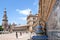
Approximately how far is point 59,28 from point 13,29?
75.7 m

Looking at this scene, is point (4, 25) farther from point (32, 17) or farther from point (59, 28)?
point (59, 28)

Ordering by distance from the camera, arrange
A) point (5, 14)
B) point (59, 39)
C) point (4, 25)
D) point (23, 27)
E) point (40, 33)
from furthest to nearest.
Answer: point (5, 14) → point (4, 25) → point (23, 27) → point (40, 33) → point (59, 39)

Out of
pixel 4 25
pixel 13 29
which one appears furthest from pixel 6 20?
pixel 13 29

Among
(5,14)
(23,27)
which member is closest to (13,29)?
(23,27)

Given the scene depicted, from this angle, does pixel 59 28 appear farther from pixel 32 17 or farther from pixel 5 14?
pixel 5 14

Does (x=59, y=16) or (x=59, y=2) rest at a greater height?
(x=59, y=2)

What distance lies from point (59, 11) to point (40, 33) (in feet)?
10.8

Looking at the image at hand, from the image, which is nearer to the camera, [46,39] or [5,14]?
[46,39]

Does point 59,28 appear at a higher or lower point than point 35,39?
higher

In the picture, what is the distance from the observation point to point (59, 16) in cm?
243

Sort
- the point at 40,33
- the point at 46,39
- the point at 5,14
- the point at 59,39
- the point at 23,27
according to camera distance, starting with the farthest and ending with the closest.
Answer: the point at 5,14 → the point at 23,27 → the point at 40,33 → the point at 46,39 → the point at 59,39

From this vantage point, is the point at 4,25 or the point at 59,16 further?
the point at 4,25

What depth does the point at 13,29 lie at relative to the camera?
77.7m

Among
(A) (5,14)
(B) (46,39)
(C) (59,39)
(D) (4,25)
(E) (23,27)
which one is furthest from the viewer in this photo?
(A) (5,14)
